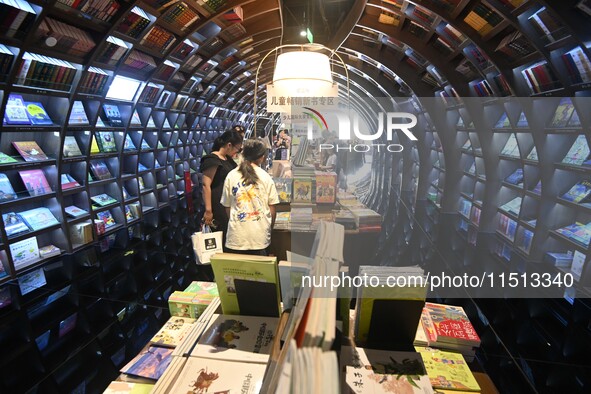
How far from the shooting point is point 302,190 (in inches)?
112

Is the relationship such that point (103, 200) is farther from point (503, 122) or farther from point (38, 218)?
point (503, 122)

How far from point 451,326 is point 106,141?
543cm

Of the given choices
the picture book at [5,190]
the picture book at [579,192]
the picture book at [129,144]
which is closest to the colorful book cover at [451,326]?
the picture book at [579,192]

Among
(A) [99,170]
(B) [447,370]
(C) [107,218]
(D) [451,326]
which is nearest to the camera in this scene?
(B) [447,370]

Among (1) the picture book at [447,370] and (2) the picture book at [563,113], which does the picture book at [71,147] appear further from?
(2) the picture book at [563,113]

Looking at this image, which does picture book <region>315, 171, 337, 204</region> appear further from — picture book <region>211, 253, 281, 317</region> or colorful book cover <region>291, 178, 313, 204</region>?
picture book <region>211, 253, 281, 317</region>

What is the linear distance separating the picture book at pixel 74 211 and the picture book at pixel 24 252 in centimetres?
56

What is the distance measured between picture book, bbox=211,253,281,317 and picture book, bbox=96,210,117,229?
4539 millimetres

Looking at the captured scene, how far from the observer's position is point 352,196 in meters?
2.93

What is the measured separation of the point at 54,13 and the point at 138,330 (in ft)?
9.93

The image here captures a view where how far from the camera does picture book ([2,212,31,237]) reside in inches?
141

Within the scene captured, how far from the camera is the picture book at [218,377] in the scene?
3.40 feet

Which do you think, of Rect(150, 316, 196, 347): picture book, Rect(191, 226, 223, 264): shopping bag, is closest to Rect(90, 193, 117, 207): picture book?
Rect(191, 226, 223, 264): shopping bag

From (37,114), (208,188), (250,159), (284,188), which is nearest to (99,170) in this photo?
(37,114)
